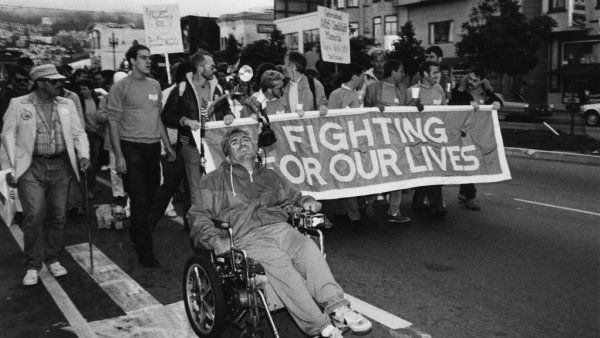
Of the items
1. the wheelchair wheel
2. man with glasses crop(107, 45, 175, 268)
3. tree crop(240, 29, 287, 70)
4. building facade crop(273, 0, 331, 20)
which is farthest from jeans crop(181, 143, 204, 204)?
building facade crop(273, 0, 331, 20)

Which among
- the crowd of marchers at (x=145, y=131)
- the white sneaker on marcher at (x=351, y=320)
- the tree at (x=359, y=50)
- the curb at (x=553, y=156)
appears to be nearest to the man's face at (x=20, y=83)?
the crowd of marchers at (x=145, y=131)

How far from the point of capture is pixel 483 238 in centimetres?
679

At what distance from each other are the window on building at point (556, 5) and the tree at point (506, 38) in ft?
7.06

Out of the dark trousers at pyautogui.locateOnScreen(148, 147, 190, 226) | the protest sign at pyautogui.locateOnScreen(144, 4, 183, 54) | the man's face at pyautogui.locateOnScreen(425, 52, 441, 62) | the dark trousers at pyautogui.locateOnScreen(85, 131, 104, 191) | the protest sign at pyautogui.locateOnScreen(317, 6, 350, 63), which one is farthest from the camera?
the protest sign at pyautogui.locateOnScreen(144, 4, 183, 54)

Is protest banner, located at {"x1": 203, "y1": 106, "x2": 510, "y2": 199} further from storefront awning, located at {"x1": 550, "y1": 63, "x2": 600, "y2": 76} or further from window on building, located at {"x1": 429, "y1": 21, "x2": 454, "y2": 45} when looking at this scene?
window on building, located at {"x1": 429, "y1": 21, "x2": 454, "y2": 45}

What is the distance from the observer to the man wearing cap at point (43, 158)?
5.43 meters

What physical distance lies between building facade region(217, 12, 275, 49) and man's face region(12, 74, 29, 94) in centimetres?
6857

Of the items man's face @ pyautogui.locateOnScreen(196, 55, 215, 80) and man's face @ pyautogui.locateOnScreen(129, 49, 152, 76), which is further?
man's face @ pyautogui.locateOnScreen(196, 55, 215, 80)

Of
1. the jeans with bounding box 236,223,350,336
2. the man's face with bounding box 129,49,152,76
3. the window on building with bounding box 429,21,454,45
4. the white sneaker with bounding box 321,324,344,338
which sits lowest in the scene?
the white sneaker with bounding box 321,324,344,338

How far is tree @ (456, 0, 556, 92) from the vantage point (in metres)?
32.0

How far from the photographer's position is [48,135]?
5.57 metres

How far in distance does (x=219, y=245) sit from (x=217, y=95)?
3267 mm

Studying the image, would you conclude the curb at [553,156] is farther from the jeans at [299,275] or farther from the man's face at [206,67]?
the jeans at [299,275]

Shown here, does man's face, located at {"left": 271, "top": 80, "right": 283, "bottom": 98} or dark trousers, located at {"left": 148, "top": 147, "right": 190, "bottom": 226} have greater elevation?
man's face, located at {"left": 271, "top": 80, "right": 283, "bottom": 98}
